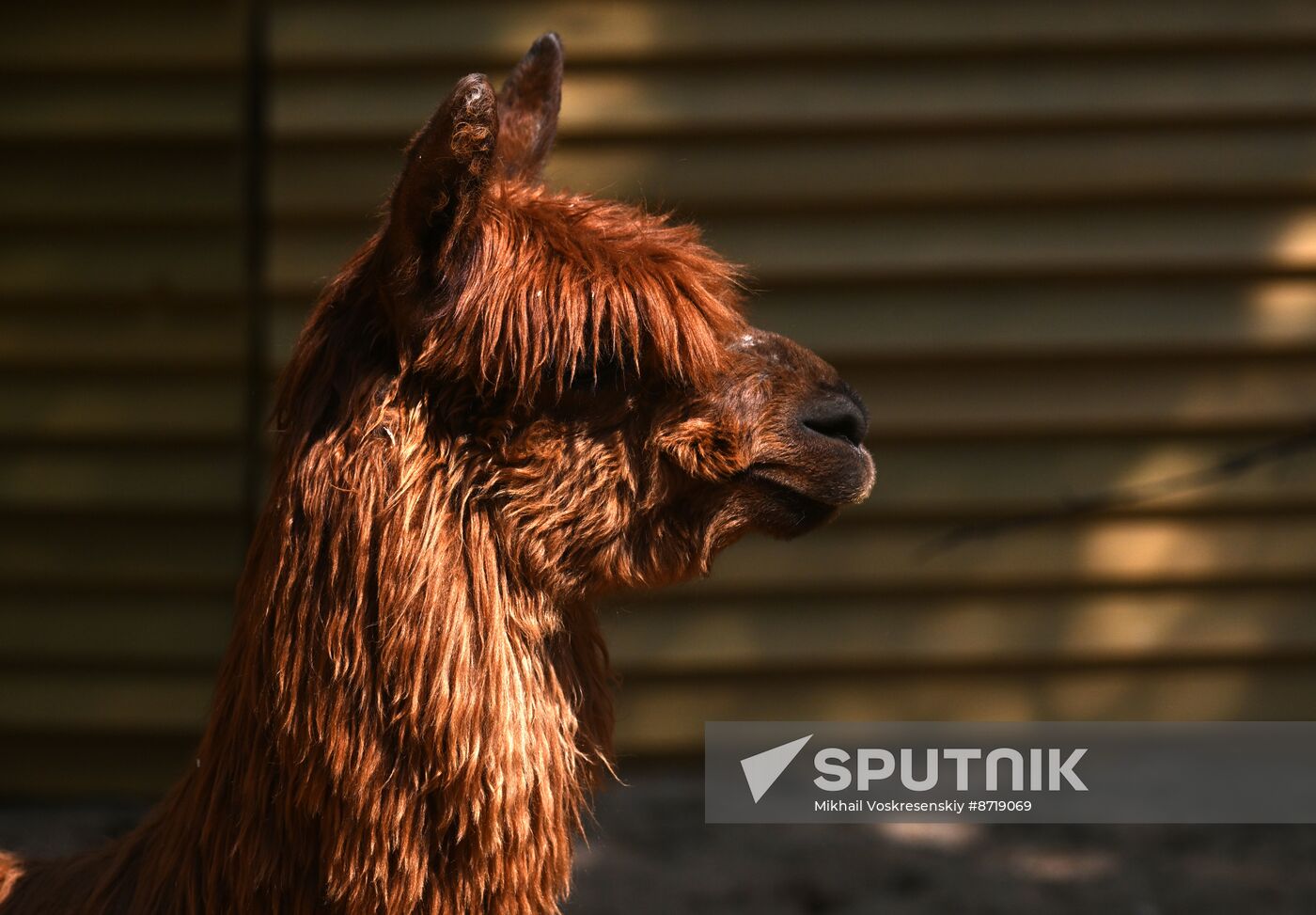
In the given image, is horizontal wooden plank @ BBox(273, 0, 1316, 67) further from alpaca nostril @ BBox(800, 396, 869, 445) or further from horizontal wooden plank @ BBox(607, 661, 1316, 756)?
alpaca nostril @ BBox(800, 396, 869, 445)

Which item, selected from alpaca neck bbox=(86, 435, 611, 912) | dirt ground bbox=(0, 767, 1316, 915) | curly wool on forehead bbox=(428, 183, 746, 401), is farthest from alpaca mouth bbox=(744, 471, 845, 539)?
dirt ground bbox=(0, 767, 1316, 915)

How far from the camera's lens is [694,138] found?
4289 mm

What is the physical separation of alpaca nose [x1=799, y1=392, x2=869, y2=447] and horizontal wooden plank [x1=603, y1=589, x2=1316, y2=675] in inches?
106

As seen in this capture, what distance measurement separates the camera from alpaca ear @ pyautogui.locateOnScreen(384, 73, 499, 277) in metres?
1.50

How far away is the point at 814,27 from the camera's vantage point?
4.21 m

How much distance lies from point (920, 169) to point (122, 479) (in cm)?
292

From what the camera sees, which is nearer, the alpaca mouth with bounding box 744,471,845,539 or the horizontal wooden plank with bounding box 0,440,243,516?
the alpaca mouth with bounding box 744,471,845,539

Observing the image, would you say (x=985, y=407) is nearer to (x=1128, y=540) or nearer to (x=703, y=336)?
(x=1128, y=540)

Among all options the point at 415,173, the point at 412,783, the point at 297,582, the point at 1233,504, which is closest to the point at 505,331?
the point at 415,173

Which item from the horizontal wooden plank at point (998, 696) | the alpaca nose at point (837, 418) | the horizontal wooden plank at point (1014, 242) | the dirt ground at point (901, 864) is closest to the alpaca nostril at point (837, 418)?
the alpaca nose at point (837, 418)

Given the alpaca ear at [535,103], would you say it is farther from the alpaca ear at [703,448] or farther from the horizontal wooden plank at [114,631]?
the horizontal wooden plank at [114,631]

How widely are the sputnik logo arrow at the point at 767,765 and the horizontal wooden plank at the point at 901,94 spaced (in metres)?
2.15

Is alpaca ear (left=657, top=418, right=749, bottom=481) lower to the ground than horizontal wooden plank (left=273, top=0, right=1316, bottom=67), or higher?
lower

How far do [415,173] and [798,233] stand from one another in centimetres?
293
